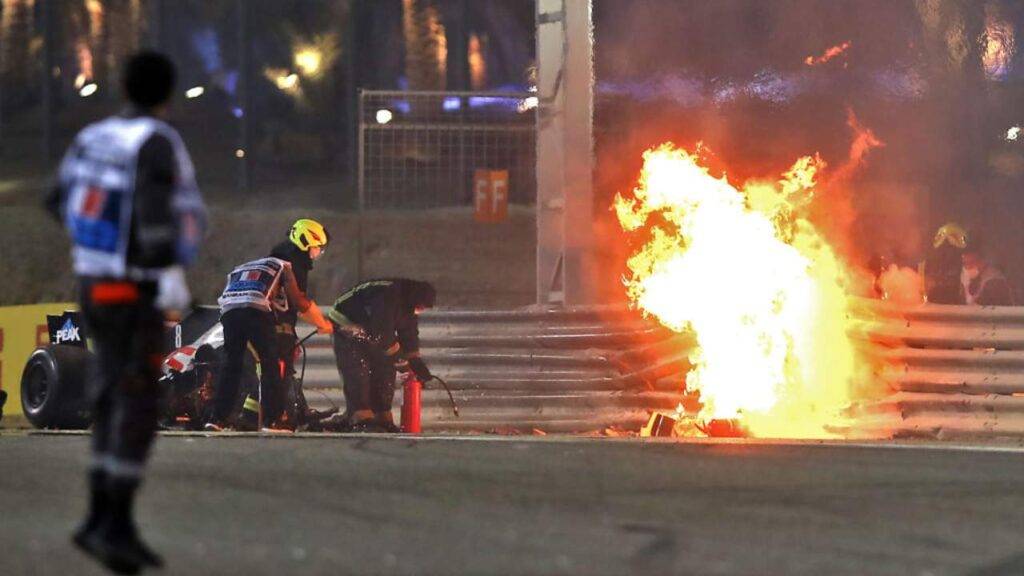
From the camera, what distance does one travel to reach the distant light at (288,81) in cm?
3316

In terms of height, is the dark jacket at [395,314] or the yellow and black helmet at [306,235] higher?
the yellow and black helmet at [306,235]

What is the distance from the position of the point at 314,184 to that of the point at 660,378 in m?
18.7

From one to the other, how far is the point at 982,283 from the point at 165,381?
7.26 meters

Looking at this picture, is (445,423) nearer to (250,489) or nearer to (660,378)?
(660,378)

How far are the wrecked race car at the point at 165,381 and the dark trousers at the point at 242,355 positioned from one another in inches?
18.6

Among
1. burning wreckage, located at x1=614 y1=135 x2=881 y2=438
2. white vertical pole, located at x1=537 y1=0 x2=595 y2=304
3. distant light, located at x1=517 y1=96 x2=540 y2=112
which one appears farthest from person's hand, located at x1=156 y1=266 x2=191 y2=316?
distant light, located at x1=517 y1=96 x2=540 y2=112

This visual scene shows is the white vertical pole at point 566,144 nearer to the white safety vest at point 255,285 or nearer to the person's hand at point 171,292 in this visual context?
the white safety vest at point 255,285

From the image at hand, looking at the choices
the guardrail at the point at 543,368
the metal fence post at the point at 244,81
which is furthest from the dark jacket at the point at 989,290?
the metal fence post at the point at 244,81

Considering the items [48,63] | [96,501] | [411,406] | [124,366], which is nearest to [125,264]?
[124,366]

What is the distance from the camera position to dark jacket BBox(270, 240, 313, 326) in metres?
12.9

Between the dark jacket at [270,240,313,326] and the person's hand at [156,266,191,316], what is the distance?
763 centimetres

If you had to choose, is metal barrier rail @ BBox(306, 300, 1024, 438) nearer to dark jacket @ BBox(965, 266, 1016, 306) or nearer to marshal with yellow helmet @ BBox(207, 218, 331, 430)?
marshal with yellow helmet @ BBox(207, 218, 331, 430)

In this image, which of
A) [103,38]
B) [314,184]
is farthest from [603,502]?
[103,38]

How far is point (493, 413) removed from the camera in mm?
13453
